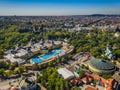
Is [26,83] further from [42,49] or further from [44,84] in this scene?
[42,49]

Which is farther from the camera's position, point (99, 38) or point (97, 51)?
point (99, 38)

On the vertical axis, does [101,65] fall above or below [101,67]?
above

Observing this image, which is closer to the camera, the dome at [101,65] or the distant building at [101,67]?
the distant building at [101,67]

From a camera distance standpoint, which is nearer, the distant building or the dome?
the distant building

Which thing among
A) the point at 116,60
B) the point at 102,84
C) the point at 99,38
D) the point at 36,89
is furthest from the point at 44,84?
the point at 99,38

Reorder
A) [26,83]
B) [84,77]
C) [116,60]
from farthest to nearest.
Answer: [116,60], [84,77], [26,83]

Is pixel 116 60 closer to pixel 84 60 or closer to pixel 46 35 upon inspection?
pixel 84 60

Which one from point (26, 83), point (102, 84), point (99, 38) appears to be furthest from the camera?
point (99, 38)

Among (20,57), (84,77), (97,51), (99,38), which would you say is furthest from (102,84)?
(99,38)

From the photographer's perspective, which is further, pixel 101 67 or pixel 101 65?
pixel 101 65
